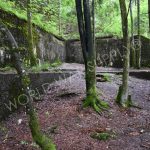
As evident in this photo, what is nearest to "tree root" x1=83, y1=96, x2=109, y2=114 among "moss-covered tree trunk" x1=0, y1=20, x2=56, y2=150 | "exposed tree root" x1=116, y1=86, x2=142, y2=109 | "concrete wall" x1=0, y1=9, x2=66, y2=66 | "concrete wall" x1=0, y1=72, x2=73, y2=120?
"exposed tree root" x1=116, y1=86, x2=142, y2=109

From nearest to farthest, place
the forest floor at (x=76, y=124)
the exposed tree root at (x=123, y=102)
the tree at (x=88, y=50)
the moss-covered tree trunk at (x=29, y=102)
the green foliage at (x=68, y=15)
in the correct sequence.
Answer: the moss-covered tree trunk at (x=29, y=102), the forest floor at (x=76, y=124), the tree at (x=88, y=50), the exposed tree root at (x=123, y=102), the green foliage at (x=68, y=15)

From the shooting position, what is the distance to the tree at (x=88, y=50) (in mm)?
9648

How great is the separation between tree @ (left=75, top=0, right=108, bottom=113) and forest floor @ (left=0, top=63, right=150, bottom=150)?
0.32 m

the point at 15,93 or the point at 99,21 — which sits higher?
the point at 99,21

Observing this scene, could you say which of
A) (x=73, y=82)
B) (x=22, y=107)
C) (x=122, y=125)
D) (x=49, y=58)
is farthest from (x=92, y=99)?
(x=49, y=58)

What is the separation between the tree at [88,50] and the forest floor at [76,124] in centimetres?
32

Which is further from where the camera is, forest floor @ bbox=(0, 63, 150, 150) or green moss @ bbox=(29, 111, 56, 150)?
forest floor @ bbox=(0, 63, 150, 150)

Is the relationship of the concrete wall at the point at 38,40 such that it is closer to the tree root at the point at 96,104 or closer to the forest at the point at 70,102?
the forest at the point at 70,102

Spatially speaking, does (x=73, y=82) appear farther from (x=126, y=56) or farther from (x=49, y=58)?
(x=49, y=58)

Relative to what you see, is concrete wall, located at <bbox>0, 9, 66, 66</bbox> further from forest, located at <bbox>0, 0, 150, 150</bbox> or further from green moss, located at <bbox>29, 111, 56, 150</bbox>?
green moss, located at <bbox>29, 111, 56, 150</bbox>

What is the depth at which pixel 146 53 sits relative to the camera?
2277 cm

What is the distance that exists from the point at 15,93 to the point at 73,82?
3.19 meters

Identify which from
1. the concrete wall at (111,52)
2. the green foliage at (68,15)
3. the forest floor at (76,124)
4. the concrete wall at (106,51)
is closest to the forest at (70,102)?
the forest floor at (76,124)

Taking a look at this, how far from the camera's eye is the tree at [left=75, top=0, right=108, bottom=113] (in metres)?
9.65
